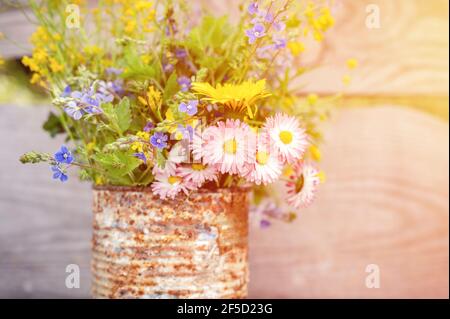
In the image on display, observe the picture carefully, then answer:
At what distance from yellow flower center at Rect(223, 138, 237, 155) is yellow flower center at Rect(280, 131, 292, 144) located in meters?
0.06

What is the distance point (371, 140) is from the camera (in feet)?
3.78

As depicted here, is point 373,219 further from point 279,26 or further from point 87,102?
point 87,102

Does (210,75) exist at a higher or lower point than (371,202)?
higher

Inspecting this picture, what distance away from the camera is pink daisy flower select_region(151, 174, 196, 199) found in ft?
2.62

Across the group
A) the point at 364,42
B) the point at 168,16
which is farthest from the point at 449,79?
the point at 168,16

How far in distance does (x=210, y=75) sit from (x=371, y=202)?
444mm

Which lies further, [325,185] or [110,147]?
[325,185]

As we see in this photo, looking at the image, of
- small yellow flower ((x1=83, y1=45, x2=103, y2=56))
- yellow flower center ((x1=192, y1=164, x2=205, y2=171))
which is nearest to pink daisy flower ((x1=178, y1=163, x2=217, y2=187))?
yellow flower center ((x1=192, y1=164, x2=205, y2=171))

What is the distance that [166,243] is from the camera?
2.73 ft

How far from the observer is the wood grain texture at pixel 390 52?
115 cm

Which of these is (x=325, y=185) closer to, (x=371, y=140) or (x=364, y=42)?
(x=371, y=140)

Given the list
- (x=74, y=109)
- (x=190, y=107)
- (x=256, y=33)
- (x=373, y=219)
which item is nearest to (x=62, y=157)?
(x=74, y=109)
